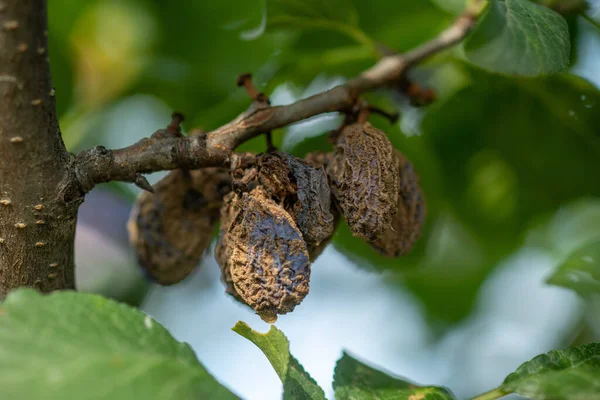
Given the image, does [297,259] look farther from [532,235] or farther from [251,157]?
[532,235]

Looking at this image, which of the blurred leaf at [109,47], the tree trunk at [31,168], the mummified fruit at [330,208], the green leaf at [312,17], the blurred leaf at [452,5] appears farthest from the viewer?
the blurred leaf at [109,47]

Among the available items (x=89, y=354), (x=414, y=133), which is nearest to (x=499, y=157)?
(x=414, y=133)

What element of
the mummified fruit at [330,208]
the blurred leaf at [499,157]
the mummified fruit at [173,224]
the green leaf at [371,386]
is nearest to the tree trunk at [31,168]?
the mummified fruit at [173,224]

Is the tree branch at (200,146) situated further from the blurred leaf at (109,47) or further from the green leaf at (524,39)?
the blurred leaf at (109,47)

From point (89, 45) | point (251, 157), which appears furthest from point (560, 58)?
point (89, 45)

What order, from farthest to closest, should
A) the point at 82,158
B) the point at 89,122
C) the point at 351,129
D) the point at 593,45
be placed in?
the point at 89,122
the point at 593,45
the point at 351,129
the point at 82,158

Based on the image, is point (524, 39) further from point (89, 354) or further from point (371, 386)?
point (89, 354)

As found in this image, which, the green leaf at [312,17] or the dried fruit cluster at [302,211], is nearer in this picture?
the dried fruit cluster at [302,211]
